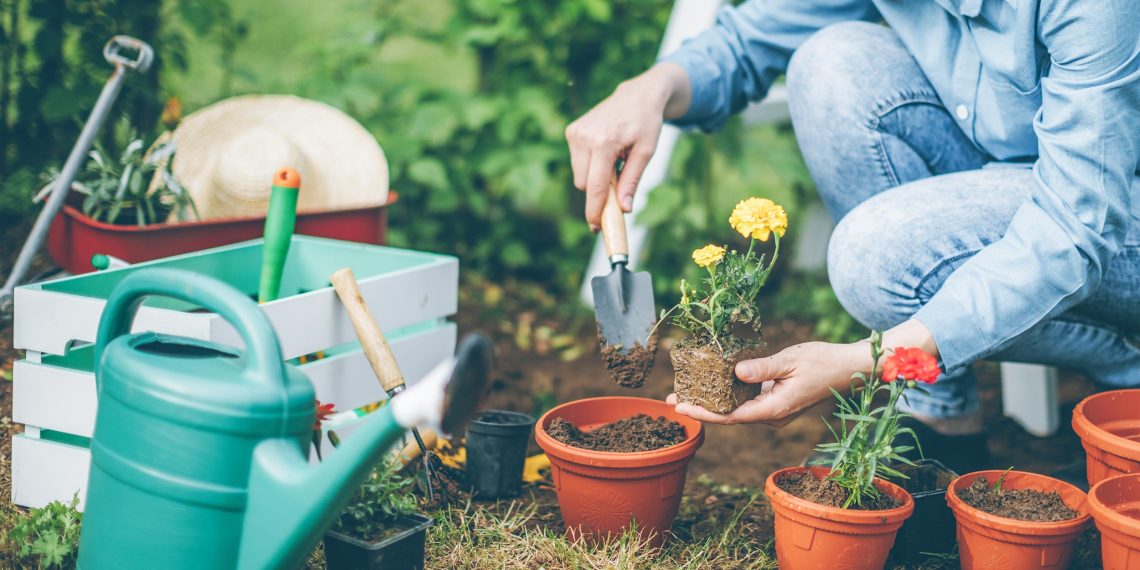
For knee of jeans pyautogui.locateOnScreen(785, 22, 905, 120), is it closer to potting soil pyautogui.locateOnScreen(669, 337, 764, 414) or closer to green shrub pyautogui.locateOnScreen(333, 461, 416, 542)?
potting soil pyautogui.locateOnScreen(669, 337, 764, 414)

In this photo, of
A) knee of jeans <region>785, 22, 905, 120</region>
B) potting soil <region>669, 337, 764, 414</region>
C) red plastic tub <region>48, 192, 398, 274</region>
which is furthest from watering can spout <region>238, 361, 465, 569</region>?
knee of jeans <region>785, 22, 905, 120</region>

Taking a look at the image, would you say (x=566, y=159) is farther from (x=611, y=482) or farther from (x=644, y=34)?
(x=611, y=482)

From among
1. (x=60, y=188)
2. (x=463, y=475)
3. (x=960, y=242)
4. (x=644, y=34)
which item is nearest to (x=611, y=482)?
(x=463, y=475)

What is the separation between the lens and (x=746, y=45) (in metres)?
2.25

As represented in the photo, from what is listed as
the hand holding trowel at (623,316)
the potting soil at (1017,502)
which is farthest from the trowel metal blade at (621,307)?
the potting soil at (1017,502)

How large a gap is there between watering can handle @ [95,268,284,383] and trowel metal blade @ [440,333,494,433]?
262 millimetres

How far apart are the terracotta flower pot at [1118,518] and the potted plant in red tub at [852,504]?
257 mm

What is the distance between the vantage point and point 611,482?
171 centimetres

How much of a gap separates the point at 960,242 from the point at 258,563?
4.16 ft

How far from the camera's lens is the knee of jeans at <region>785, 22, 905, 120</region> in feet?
6.75

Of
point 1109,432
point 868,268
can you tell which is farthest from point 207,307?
point 1109,432

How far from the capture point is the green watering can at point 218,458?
1.29 metres

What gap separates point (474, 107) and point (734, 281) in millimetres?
1718

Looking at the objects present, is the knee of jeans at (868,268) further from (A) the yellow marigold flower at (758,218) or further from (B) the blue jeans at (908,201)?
(A) the yellow marigold flower at (758,218)
